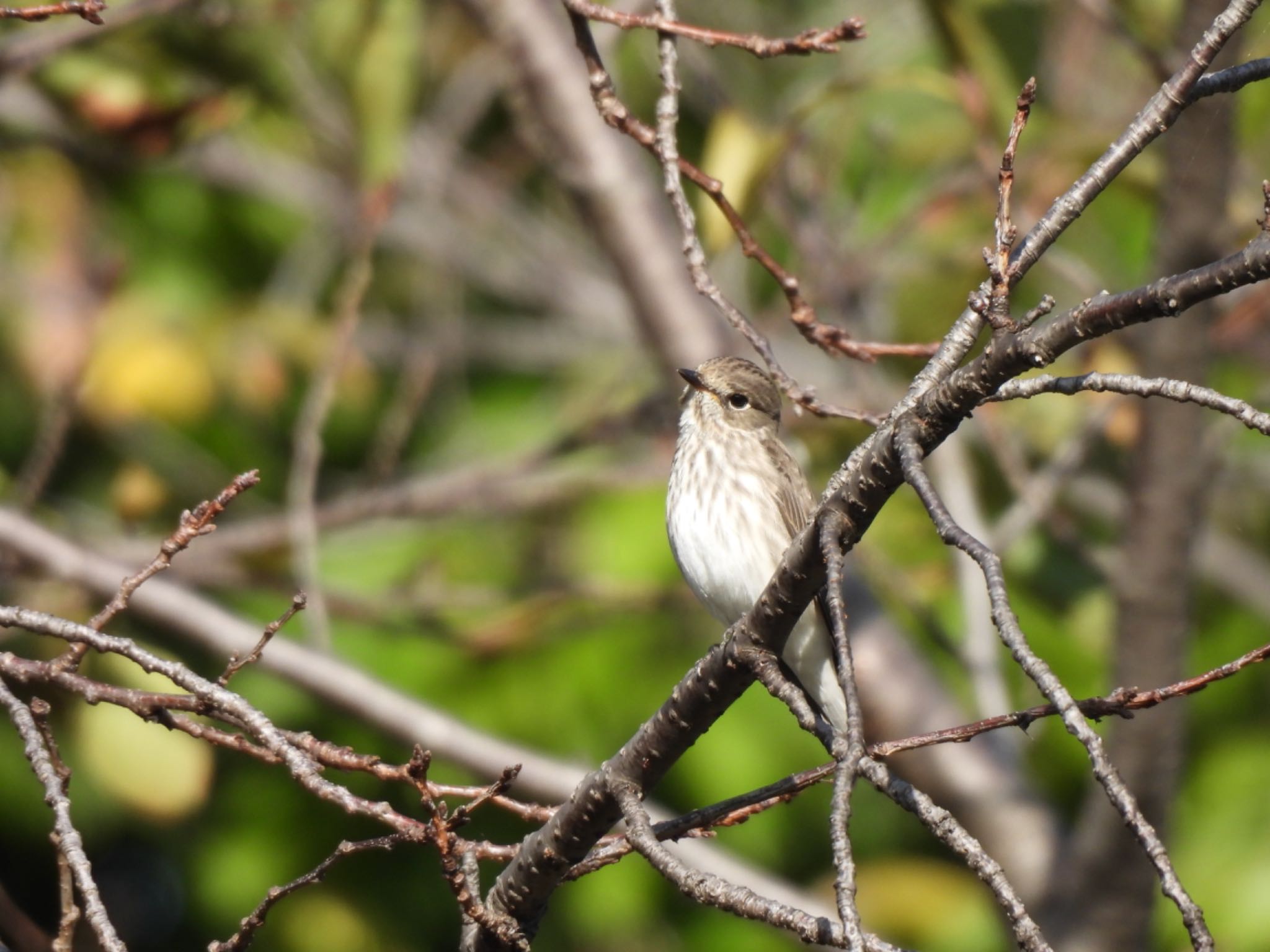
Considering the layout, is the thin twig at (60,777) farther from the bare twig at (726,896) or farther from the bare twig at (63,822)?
the bare twig at (726,896)

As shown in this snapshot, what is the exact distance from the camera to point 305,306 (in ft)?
27.0

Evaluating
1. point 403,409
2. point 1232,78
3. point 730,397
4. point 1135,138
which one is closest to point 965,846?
point 1135,138

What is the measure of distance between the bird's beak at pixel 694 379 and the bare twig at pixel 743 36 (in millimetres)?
1446

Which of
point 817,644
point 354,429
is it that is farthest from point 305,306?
point 817,644

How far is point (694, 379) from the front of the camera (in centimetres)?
438

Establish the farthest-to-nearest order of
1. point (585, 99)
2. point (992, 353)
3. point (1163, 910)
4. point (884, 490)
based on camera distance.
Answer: point (1163, 910) < point (585, 99) < point (884, 490) < point (992, 353)

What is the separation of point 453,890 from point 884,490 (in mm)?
902

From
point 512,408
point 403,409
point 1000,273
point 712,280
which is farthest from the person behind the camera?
point 512,408

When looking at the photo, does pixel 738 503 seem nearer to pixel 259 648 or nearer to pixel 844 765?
pixel 259 648

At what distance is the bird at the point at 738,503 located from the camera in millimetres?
4078

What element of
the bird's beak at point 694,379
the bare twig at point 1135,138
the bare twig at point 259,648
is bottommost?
the bare twig at point 259,648

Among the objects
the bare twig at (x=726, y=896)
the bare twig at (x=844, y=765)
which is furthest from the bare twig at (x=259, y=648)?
the bare twig at (x=844, y=765)

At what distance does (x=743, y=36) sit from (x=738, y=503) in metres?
1.66

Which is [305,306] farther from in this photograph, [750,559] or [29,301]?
[750,559]
